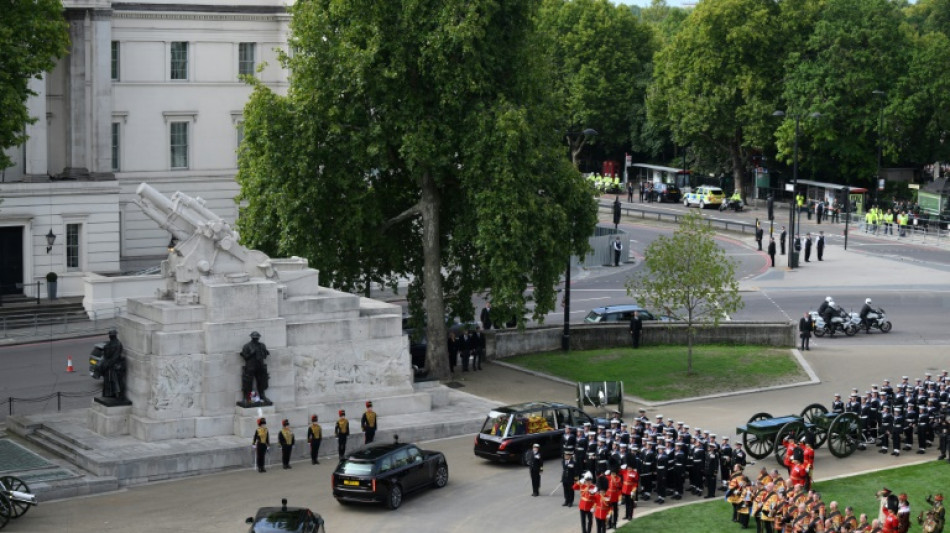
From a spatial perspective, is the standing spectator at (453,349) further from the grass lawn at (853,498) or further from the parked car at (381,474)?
the grass lawn at (853,498)

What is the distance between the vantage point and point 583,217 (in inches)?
2050

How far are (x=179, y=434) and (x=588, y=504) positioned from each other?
39.7ft

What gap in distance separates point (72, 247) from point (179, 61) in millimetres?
11623

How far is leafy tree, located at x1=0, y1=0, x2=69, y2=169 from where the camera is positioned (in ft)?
168

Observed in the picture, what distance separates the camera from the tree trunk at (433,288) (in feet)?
167

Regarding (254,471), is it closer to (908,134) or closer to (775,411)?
(775,411)

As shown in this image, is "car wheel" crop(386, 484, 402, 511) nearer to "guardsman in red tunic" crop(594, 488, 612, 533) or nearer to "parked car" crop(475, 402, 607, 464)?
"parked car" crop(475, 402, 607, 464)

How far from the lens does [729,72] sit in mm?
104250

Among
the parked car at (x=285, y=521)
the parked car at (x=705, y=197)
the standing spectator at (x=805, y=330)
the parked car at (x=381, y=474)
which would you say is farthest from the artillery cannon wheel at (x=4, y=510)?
the parked car at (x=705, y=197)

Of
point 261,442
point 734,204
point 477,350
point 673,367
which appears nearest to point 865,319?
point 673,367

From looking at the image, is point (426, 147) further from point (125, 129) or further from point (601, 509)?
point (125, 129)

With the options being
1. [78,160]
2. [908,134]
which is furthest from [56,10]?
[908,134]

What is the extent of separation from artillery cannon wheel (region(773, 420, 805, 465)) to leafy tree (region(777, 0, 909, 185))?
60.1m

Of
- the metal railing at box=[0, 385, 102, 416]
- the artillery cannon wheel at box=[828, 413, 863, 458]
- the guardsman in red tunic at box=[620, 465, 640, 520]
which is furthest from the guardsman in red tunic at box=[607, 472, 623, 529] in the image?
the metal railing at box=[0, 385, 102, 416]
